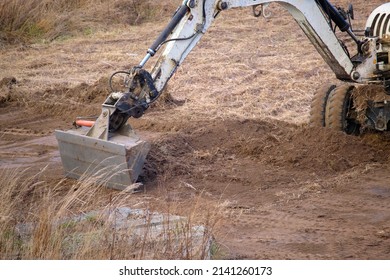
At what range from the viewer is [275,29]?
59.9ft

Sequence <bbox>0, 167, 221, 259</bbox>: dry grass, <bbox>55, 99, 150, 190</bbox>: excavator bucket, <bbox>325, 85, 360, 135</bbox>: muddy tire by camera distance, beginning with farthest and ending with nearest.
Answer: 1. <bbox>325, 85, 360, 135</bbox>: muddy tire
2. <bbox>55, 99, 150, 190</bbox>: excavator bucket
3. <bbox>0, 167, 221, 259</bbox>: dry grass

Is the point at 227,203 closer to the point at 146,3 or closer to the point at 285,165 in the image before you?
the point at 285,165

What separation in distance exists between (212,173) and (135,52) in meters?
7.90

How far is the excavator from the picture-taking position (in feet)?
27.2

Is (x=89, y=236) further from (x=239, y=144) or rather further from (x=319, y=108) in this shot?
(x=319, y=108)

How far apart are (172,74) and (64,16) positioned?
1083 centimetres

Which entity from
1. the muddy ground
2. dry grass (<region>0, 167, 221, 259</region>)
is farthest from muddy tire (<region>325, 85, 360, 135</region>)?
dry grass (<region>0, 167, 221, 259</region>)

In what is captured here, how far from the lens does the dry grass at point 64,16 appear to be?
1783 centimetres

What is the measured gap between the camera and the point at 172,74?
859 cm

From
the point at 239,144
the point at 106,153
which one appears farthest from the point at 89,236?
the point at 239,144

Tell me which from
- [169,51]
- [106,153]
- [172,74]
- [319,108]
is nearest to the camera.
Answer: [106,153]

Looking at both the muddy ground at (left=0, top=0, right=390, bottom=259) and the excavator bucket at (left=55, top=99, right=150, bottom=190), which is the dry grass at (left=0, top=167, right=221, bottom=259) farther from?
the excavator bucket at (left=55, top=99, right=150, bottom=190)

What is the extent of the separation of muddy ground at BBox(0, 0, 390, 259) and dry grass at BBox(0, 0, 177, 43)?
3.54 feet
